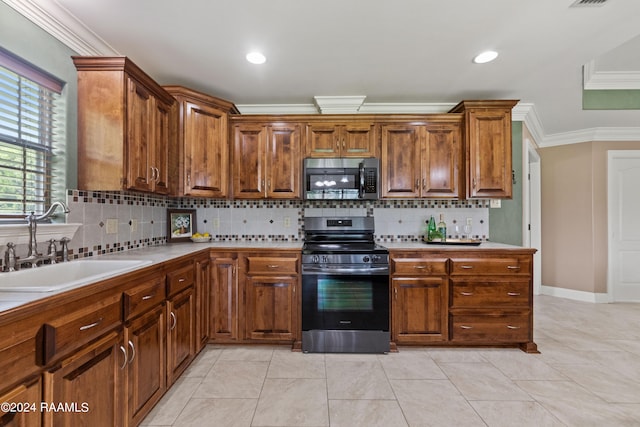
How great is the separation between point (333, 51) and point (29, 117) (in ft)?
6.69

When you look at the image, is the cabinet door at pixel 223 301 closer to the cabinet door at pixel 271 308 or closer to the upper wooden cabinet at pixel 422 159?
the cabinet door at pixel 271 308

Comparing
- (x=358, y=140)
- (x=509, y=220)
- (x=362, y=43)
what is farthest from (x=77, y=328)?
(x=509, y=220)

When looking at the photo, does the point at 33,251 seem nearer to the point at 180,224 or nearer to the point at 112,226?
the point at 112,226

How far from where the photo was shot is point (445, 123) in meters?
2.82

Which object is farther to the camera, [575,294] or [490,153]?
[575,294]

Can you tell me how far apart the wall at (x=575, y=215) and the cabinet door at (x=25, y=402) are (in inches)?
216

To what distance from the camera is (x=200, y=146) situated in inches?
105

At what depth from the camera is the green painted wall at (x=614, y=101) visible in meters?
3.16

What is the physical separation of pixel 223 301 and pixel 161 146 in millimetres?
1458

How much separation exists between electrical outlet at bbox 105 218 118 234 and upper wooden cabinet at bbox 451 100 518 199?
3.18m

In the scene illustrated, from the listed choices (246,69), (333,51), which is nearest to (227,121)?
(246,69)

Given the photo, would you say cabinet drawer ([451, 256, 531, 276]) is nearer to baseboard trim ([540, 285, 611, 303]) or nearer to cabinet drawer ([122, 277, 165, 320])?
cabinet drawer ([122, 277, 165, 320])

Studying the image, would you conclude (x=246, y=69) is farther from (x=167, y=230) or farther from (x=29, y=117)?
(x=167, y=230)

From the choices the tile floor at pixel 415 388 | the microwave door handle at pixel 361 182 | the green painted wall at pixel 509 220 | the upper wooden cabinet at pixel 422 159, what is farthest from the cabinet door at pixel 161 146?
the green painted wall at pixel 509 220
